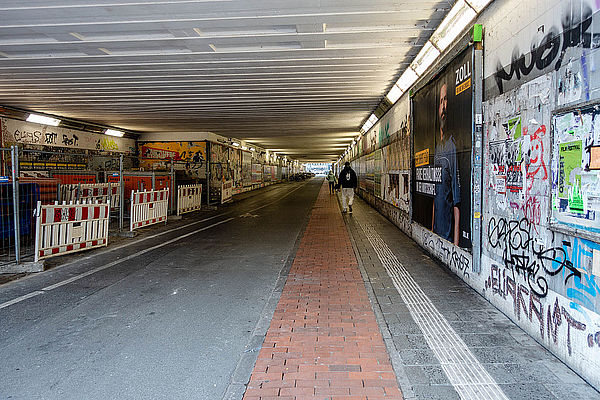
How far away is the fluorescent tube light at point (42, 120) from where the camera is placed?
14523mm

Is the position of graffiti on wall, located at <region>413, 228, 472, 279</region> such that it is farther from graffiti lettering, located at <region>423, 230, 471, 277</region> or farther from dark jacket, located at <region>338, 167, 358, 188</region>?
dark jacket, located at <region>338, 167, 358, 188</region>

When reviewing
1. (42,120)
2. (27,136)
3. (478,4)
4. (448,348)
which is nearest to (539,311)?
(448,348)

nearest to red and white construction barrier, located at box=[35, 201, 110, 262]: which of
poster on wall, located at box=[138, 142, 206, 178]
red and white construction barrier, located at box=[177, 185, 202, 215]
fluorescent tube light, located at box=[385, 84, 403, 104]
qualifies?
red and white construction barrier, located at box=[177, 185, 202, 215]

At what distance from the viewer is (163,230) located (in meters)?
11.4

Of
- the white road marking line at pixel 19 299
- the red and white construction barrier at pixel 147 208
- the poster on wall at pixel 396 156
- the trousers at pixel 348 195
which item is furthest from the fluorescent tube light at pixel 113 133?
the white road marking line at pixel 19 299

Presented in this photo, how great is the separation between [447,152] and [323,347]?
3.96 meters

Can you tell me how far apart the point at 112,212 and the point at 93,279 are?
7.89m

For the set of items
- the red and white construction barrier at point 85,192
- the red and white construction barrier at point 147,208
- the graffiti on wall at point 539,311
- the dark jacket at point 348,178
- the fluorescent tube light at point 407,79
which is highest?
the fluorescent tube light at point 407,79

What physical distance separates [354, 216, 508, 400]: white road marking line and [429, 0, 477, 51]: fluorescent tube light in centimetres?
380

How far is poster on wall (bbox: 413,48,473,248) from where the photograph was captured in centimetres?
546

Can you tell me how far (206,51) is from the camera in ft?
25.8

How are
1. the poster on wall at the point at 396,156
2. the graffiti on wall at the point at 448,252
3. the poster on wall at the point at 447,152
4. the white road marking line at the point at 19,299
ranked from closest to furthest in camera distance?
the white road marking line at the point at 19,299
the poster on wall at the point at 447,152
the graffiti on wall at the point at 448,252
the poster on wall at the point at 396,156

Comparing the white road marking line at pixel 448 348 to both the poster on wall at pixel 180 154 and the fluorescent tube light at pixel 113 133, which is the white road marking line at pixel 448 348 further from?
the poster on wall at pixel 180 154

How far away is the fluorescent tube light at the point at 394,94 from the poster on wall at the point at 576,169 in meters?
7.58
